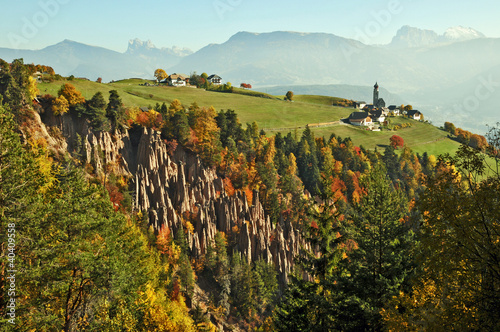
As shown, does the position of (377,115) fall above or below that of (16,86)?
above

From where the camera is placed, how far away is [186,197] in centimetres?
7269

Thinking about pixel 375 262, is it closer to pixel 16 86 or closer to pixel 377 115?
pixel 16 86

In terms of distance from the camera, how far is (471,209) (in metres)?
12.8

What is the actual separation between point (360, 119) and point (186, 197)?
119255mm

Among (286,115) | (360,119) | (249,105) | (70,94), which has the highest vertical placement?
(249,105)

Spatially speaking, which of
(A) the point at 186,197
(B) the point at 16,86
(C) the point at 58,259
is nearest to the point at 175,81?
(A) the point at 186,197

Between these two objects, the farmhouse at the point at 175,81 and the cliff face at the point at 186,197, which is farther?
the farmhouse at the point at 175,81

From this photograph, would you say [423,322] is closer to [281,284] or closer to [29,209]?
[29,209]

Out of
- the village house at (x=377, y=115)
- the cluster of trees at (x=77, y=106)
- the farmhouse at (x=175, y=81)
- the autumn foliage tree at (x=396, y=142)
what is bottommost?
the autumn foliage tree at (x=396, y=142)

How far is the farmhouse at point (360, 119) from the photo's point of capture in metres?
167

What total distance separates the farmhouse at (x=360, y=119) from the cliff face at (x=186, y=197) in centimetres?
10180

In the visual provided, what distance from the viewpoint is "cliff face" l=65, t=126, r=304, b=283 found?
6675 centimetres

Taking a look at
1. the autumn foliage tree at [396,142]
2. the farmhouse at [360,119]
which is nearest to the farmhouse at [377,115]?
the farmhouse at [360,119]

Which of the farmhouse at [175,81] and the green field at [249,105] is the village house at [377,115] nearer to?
the green field at [249,105]
